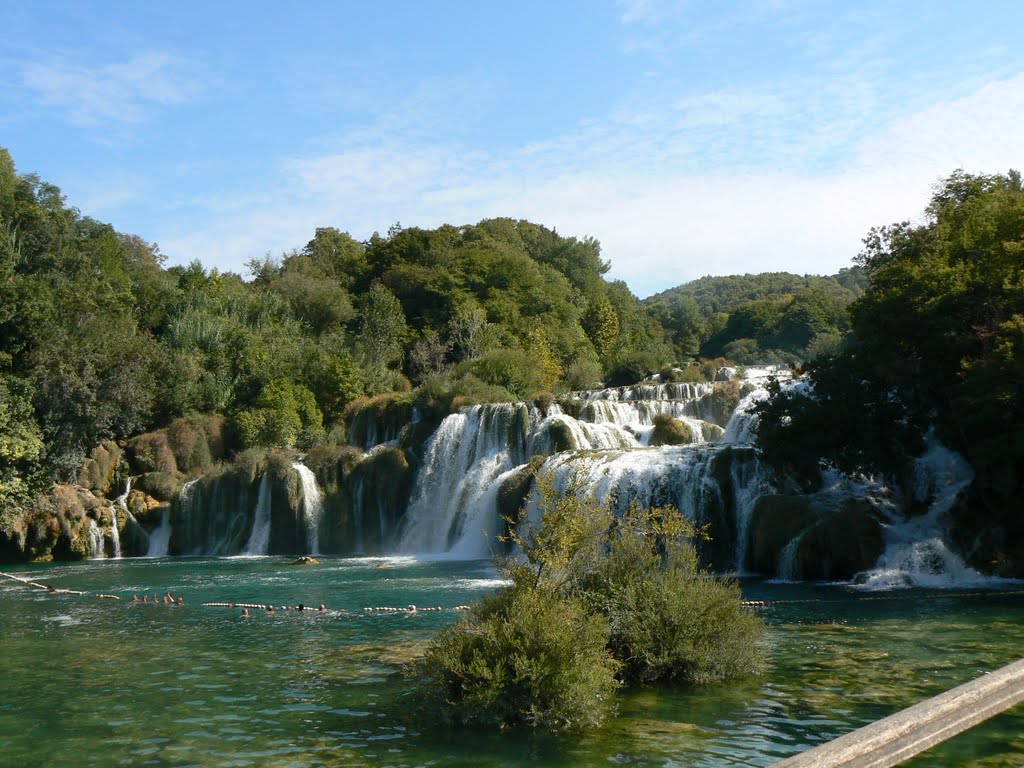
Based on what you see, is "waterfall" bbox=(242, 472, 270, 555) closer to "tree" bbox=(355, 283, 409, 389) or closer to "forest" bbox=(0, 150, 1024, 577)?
"forest" bbox=(0, 150, 1024, 577)

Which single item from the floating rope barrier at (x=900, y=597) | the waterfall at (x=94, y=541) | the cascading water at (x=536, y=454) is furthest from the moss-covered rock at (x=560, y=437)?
the waterfall at (x=94, y=541)

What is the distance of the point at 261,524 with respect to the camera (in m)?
38.3

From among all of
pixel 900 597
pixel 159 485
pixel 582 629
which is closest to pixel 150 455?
pixel 159 485

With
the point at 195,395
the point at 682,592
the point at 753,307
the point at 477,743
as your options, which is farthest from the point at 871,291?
the point at 753,307

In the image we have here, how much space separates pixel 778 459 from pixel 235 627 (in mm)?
14320

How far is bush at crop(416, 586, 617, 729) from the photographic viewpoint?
10.7 metres

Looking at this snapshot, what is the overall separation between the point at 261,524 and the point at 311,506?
7.48 feet

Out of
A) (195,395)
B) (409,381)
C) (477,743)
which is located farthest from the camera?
(409,381)

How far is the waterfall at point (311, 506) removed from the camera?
37.5m

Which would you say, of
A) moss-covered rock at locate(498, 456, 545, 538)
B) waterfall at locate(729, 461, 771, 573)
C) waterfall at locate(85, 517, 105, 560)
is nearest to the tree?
waterfall at locate(85, 517, 105, 560)

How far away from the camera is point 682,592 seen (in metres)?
12.6

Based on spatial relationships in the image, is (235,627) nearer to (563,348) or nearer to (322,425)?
(322,425)

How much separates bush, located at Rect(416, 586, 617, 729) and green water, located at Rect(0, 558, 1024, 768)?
0.99 ft

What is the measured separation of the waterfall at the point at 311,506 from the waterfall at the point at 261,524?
151cm
